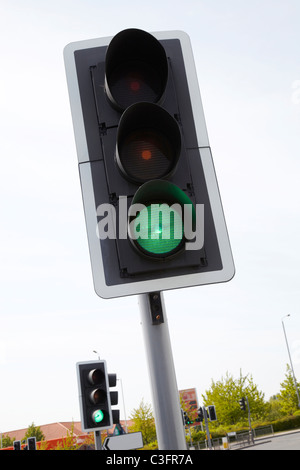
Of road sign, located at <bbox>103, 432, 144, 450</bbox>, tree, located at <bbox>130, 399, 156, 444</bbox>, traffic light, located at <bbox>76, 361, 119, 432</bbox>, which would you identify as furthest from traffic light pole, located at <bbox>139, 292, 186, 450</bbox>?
tree, located at <bbox>130, 399, 156, 444</bbox>

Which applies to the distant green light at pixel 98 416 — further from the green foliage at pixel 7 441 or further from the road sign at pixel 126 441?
the green foliage at pixel 7 441

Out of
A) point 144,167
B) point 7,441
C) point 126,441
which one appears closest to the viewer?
point 144,167

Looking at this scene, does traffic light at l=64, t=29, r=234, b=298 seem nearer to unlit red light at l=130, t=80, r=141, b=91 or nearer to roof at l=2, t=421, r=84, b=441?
unlit red light at l=130, t=80, r=141, b=91

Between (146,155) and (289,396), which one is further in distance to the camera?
(289,396)

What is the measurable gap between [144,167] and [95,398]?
21.1 ft

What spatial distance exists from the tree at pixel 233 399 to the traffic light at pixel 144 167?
47.0 metres

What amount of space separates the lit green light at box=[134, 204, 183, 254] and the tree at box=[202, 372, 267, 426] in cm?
4711

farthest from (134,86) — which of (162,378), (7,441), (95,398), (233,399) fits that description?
(7,441)

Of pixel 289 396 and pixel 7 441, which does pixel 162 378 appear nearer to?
pixel 289 396

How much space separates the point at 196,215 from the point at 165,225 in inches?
7.9

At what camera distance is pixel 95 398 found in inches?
308

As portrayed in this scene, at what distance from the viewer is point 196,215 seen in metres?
2.14
